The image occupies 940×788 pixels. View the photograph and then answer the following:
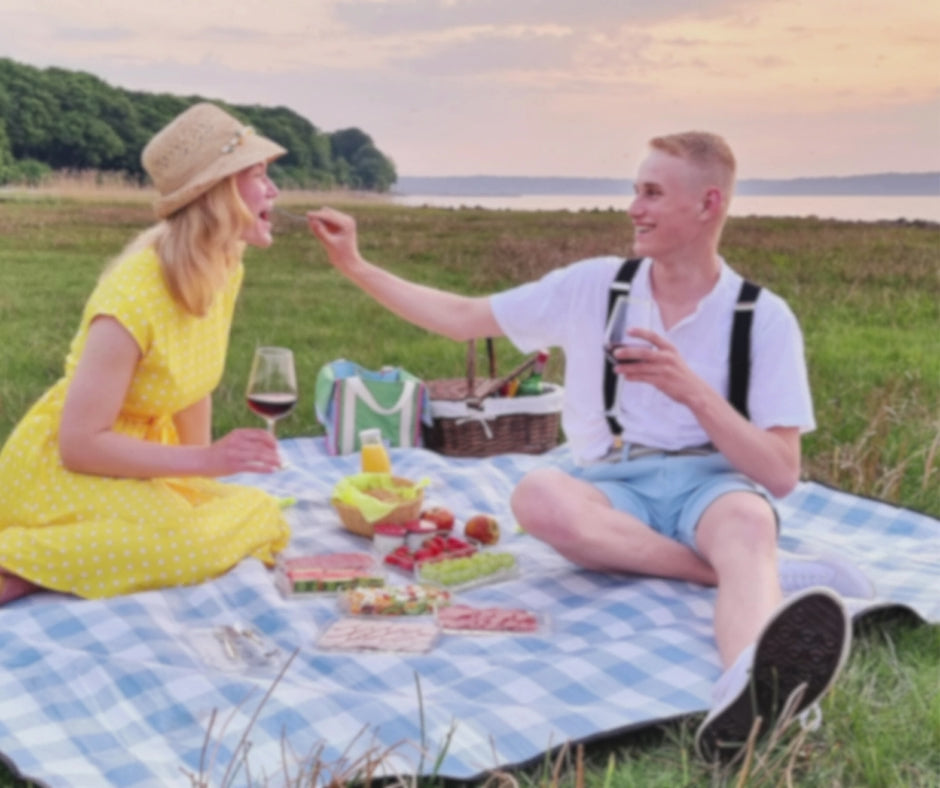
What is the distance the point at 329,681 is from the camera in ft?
12.3

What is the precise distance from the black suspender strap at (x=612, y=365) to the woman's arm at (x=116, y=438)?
118 cm

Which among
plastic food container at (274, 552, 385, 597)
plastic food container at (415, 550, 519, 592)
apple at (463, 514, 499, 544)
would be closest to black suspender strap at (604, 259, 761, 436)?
plastic food container at (415, 550, 519, 592)

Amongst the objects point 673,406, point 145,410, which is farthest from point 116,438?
point 673,406

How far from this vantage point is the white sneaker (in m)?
4.42

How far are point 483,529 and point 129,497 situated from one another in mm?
1314

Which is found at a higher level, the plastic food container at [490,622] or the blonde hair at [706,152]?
the blonde hair at [706,152]

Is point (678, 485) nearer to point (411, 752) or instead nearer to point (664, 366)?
point (664, 366)

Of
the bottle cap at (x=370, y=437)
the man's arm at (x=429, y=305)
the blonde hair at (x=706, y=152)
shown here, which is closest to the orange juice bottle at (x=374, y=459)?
the bottle cap at (x=370, y=437)

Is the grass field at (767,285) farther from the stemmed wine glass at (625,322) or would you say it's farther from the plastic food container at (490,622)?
the stemmed wine glass at (625,322)

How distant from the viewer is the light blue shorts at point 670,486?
14.3 feet

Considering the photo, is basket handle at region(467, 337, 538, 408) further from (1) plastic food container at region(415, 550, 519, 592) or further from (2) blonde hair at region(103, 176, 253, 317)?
(2) blonde hair at region(103, 176, 253, 317)

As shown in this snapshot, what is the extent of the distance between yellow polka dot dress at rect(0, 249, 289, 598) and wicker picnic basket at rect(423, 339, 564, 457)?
2069 millimetres

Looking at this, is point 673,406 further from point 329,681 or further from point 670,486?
point 329,681

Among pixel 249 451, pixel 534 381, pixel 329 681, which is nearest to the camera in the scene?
pixel 329 681
